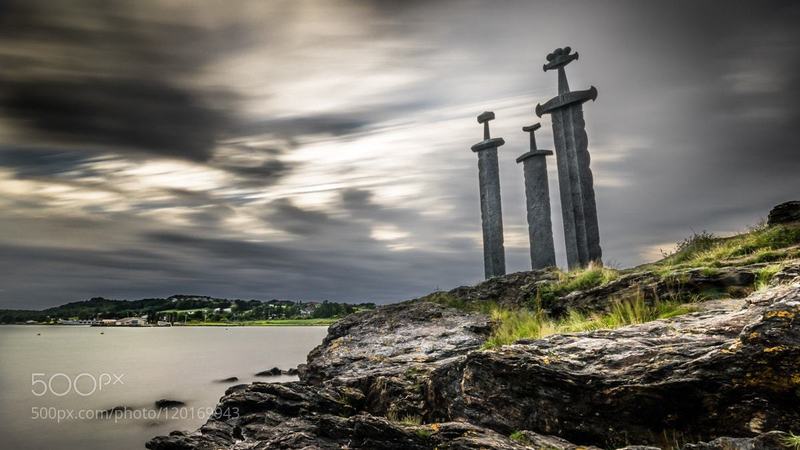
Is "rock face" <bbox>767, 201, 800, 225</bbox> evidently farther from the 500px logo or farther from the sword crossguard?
the 500px logo

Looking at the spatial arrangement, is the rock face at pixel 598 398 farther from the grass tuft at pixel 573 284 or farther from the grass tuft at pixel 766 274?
the grass tuft at pixel 573 284

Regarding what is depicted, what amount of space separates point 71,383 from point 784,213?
60.6 meters

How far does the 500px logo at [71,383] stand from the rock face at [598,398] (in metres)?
41.9

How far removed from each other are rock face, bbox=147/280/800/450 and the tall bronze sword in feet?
30.1

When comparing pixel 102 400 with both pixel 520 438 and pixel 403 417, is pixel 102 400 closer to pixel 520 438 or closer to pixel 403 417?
pixel 403 417

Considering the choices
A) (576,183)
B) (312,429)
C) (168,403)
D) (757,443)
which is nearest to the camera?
(757,443)

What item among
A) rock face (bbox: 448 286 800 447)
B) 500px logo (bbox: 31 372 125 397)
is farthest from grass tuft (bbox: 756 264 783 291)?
500px logo (bbox: 31 372 125 397)

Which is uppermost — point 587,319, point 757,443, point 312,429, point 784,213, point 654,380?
point 784,213

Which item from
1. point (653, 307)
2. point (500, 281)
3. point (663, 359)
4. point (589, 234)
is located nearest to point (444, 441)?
point (663, 359)

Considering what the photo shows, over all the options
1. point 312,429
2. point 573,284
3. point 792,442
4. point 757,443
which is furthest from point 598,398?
point 573,284

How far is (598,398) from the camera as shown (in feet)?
19.0

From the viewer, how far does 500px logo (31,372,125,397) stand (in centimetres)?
4078

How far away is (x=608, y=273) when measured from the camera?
38.9ft

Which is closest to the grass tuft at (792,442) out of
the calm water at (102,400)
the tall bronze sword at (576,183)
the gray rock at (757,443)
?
the gray rock at (757,443)
